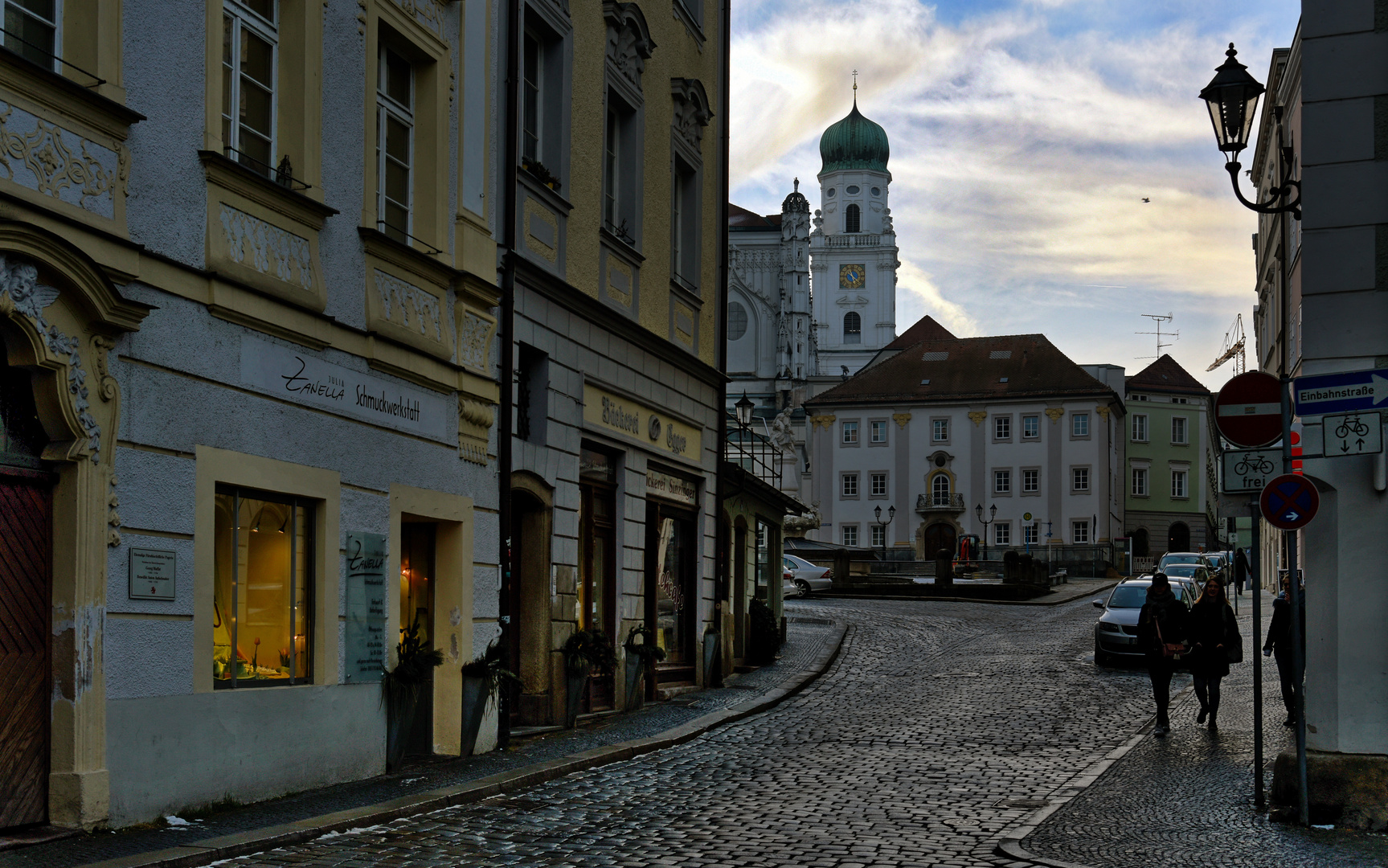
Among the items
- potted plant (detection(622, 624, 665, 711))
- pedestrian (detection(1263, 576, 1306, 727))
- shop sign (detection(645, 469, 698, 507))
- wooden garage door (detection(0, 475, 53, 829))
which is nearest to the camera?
wooden garage door (detection(0, 475, 53, 829))

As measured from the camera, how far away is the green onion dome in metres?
158

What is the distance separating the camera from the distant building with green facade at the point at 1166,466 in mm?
100750

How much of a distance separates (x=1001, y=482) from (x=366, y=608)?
83.6m

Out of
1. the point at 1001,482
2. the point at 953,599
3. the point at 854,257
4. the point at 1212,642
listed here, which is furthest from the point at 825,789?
the point at 854,257

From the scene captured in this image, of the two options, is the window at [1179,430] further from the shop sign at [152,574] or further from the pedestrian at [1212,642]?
the shop sign at [152,574]

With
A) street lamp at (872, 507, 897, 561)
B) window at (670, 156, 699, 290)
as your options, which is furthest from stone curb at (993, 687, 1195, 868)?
street lamp at (872, 507, 897, 561)

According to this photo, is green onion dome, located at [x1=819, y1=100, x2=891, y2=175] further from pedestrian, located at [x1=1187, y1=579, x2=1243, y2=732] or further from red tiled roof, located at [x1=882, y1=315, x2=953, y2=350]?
pedestrian, located at [x1=1187, y1=579, x2=1243, y2=732]

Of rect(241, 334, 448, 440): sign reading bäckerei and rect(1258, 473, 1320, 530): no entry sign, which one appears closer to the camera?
rect(1258, 473, 1320, 530): no entry sign

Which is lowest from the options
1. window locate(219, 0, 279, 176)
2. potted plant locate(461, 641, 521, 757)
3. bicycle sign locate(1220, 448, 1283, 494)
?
potted plant locate(461, 641, 521, 757)

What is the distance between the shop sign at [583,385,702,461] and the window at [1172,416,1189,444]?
3342 inches

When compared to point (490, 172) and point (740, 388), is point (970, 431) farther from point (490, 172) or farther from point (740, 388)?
point (490, 172)

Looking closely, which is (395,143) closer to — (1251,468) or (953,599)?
(1251,468)

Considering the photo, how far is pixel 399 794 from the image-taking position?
38.9 feet

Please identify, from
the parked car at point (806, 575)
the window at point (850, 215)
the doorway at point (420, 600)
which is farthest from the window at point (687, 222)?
the window at point (850, 215)
